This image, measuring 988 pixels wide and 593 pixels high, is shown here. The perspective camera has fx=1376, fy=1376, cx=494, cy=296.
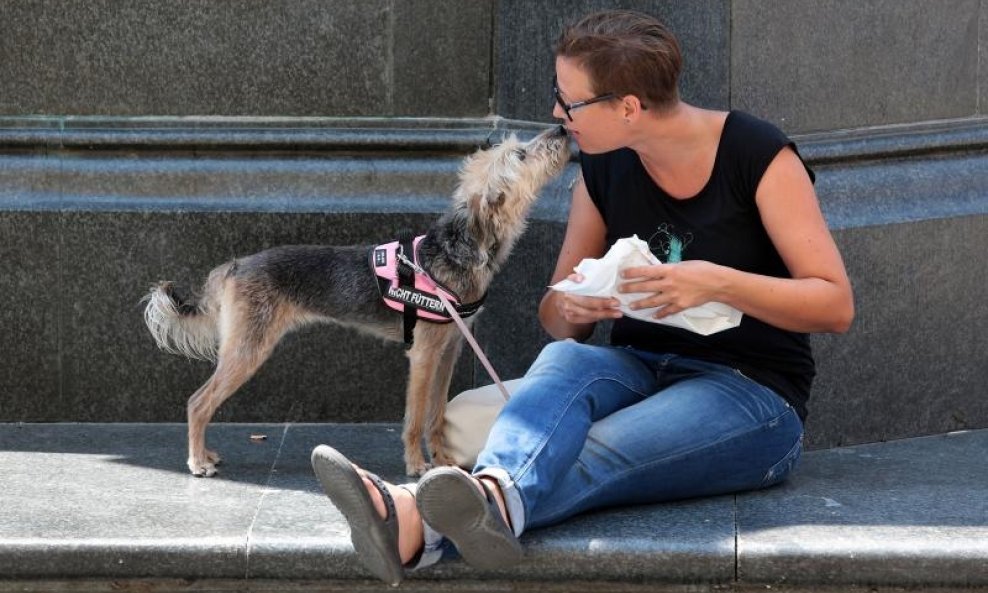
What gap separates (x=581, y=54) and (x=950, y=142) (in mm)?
2162

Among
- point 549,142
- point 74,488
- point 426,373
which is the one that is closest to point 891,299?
point 549,142

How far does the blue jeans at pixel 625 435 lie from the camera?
362 centimetres

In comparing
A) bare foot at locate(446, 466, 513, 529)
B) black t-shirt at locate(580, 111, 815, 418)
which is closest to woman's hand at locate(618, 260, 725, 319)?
black t-shirt at locate(580, 111, 815, 418)

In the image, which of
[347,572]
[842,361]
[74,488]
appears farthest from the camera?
[842,361]

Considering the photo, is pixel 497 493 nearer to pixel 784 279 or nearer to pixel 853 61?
pixel 784 279

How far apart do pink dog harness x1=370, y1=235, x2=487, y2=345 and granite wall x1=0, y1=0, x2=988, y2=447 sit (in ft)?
1.96

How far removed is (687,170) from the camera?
13.5ft

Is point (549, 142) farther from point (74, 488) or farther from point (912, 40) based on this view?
point (74, 488)

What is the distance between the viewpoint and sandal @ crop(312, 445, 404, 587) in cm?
340

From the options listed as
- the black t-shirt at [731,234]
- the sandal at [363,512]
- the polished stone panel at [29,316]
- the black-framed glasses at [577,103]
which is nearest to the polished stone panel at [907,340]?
the black t-shirt at [731,234]

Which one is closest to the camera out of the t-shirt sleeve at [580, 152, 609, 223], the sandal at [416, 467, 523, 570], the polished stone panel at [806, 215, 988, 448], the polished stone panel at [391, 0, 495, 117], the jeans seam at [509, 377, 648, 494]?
the sandal at [416, 467, 523, 570]

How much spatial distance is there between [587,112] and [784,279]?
74cm

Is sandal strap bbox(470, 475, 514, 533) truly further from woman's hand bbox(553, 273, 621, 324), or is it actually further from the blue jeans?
woman's hand bbox(553, 273, 621, 324)

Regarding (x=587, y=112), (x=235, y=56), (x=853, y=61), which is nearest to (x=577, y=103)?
(x=587, y=112)
